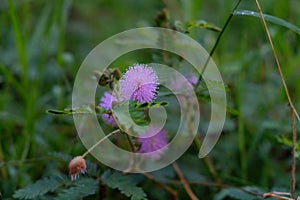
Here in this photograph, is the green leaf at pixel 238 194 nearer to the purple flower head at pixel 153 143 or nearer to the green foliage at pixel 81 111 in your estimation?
the purple flower head at pixel 153 143

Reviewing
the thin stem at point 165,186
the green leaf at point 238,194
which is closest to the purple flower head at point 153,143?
the thin stem at point 165,186

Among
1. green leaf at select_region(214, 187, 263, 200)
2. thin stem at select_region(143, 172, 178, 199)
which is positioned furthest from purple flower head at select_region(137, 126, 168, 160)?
green leaf at select_region(214, 187, 263, 200)

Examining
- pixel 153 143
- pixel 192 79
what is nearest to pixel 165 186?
pixel 153 143

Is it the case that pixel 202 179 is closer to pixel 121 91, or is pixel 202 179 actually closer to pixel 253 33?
pixel 121 91

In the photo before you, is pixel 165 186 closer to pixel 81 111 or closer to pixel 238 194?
pixel 238 194

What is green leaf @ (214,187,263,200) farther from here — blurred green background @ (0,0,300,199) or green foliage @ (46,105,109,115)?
green foliage @ (46,105,109,115)
